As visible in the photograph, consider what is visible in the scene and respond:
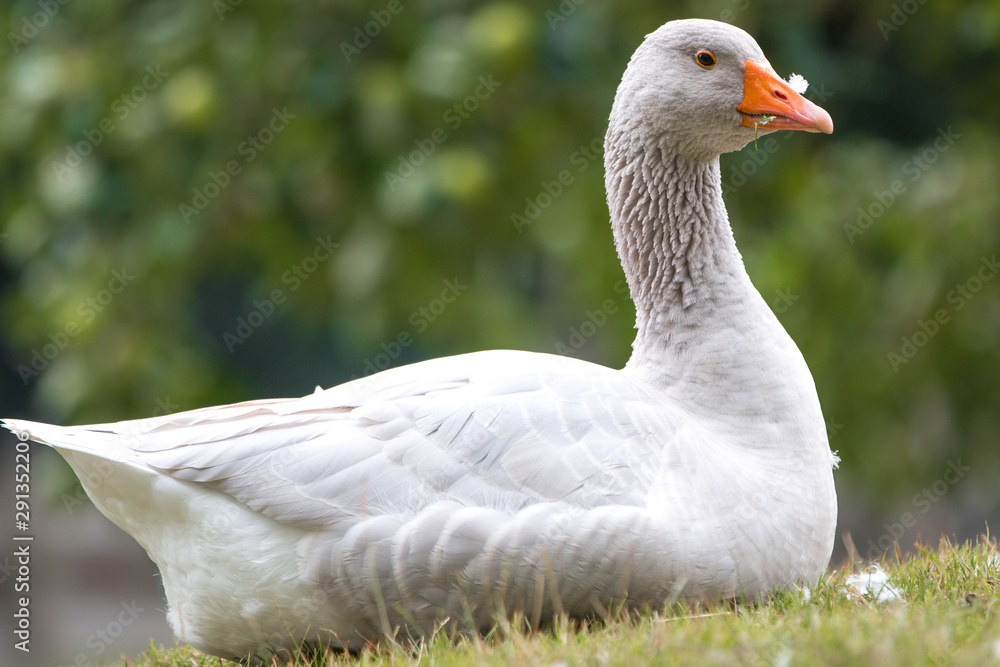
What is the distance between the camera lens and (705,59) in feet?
14.9

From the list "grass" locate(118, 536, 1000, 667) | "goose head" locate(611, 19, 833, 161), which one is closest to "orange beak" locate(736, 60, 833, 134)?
"goose head" locate(611, 19, 833, 161)

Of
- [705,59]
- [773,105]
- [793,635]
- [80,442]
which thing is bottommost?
[793,635]

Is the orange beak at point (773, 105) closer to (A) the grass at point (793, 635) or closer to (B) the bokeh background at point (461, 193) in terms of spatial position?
(A) the grass at point (793, 635)

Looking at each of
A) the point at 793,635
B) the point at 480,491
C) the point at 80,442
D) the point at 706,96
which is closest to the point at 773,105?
the point at 706,96

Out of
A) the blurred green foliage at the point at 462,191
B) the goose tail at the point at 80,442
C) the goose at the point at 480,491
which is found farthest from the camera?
the blurred green foliage at the point at 462,191

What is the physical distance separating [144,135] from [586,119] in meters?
3.28

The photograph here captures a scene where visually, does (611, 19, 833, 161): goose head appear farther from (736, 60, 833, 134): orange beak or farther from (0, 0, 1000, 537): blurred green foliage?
(0, 0, 1000, 537): blurred green foliage

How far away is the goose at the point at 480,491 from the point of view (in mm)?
3596

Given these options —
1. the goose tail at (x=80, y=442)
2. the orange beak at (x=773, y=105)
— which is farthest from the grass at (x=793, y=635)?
the orange beak at (x=773, y=105)

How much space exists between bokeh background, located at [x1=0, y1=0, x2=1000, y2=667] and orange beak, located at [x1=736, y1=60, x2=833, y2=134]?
2446 millimetres

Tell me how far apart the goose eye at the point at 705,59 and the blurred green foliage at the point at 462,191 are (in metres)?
2.50

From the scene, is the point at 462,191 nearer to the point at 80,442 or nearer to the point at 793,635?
the point at 80,442

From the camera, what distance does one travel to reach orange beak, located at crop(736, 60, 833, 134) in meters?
4.41

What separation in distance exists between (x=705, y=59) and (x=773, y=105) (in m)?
0.36
